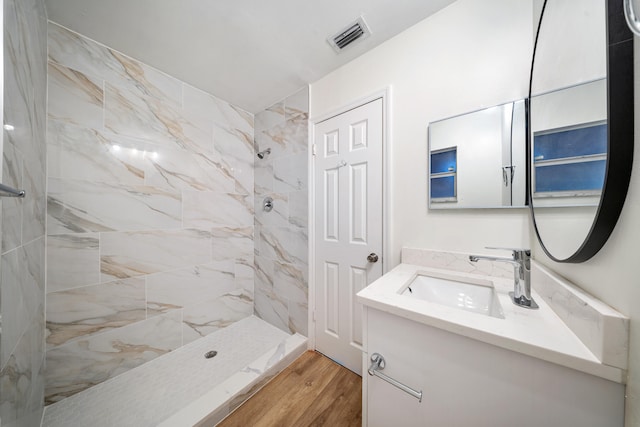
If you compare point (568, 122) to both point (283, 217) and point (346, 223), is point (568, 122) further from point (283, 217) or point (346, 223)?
point (283, 217)

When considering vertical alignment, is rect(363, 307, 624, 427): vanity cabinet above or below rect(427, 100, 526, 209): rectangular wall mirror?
below

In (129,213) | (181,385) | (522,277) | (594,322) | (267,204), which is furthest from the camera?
(267,204)

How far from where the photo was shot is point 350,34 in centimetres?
121

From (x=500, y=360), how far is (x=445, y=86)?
1246mm

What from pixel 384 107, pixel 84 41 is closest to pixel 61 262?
pixel 84 41

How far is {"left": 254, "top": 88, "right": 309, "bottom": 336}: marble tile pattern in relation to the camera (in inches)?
67.1

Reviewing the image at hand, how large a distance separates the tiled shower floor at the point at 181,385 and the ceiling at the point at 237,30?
7.11 ft

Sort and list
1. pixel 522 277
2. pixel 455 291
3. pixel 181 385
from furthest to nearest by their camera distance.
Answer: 1. pixel 181 385
2. pixel 455 291
3. pixel 522 277

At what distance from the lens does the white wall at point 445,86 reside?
92 centimetres

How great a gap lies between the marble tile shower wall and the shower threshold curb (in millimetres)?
670

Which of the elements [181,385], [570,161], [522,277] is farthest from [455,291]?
[181,385]

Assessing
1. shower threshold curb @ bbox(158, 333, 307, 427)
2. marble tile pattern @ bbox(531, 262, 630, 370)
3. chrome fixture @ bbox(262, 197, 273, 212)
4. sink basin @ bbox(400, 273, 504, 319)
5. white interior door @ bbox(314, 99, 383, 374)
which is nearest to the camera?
marble tile pattern @ bbox(531, 262, 630, 370)

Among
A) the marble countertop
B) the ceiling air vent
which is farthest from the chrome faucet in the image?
the ceiling air vent

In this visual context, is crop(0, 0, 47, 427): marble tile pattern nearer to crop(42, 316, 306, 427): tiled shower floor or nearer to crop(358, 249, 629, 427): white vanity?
crop(42, 316, 306, 427): tiled shower floor
